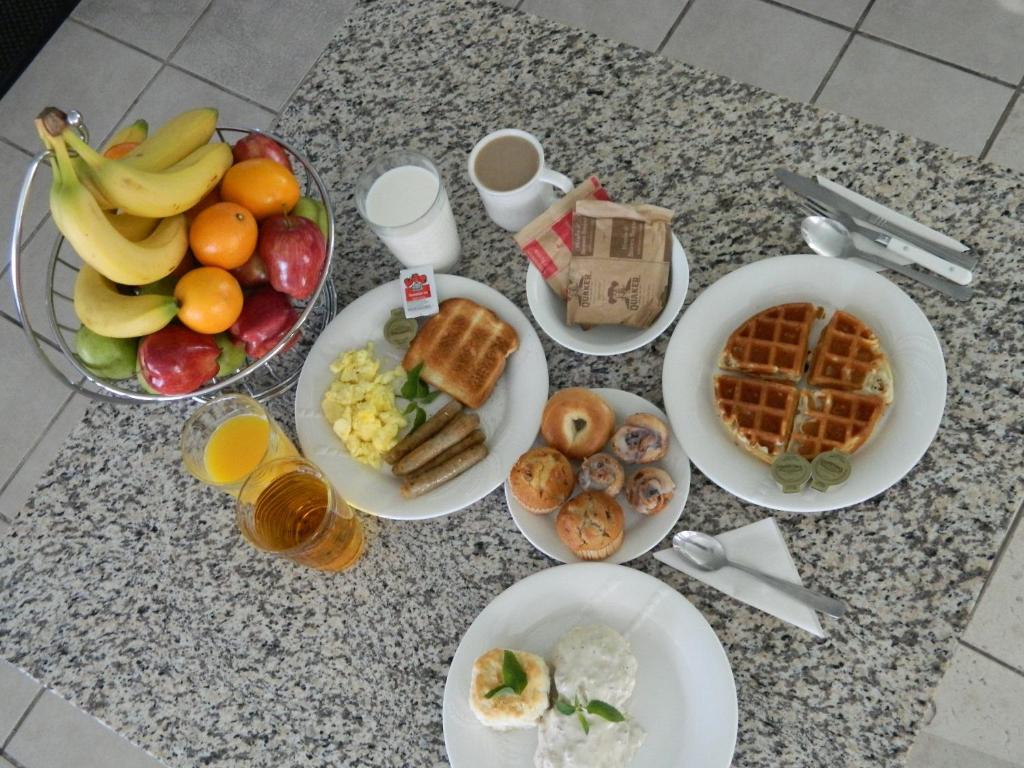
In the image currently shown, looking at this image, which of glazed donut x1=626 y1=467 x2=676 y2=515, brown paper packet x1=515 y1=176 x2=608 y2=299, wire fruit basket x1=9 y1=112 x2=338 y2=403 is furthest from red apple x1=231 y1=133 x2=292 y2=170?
glazed donut x1=626 y1=467 x2=676 y2=515

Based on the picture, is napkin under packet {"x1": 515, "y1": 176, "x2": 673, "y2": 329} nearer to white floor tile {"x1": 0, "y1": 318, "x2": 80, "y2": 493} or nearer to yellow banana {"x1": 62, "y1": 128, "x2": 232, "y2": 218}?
yellow banana {"x1": 62, "y1": 128, "x2": 232, "y2": 218}

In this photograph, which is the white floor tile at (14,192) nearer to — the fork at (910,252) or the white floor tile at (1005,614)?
the fork at (910,252)

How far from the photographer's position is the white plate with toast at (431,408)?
1075mm

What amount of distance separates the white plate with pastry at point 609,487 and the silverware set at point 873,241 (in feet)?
1.06

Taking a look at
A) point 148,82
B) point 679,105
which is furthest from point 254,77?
point 679,105

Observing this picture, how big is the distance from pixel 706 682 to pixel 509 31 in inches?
39.0

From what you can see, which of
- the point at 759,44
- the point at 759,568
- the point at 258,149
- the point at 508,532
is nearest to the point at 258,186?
the point at 258,149

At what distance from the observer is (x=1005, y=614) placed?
50.9 inches

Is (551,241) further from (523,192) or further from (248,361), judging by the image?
(248,361)

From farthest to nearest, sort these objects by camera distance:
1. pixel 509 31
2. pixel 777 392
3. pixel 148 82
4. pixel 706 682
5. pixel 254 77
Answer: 1. pixel 148 82
2. pixel 254 77
3. pixel 509 31
4. pixel 777 392
5. pixel 706 682

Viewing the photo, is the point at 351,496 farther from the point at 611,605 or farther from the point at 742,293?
the point at 742,293

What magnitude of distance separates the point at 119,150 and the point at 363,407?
1.45 feet

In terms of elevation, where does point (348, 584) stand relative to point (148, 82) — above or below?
below

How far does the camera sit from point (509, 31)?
1.35m
